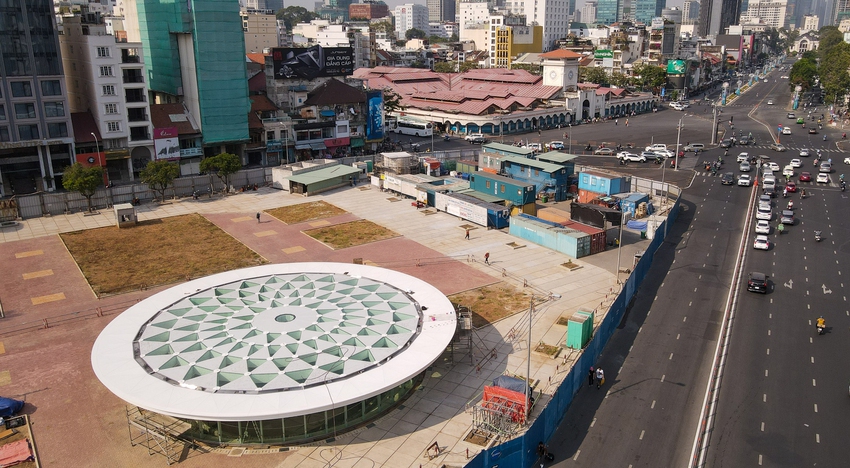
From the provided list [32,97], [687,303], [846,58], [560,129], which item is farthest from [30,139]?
[846,58]

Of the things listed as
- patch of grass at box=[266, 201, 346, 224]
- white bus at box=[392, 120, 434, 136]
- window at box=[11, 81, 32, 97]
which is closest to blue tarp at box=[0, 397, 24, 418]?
patch of grass at box=[266, 201, 346, 224]

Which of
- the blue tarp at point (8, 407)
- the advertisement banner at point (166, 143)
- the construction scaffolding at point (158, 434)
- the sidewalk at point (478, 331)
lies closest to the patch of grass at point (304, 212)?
the sidewalk at point (478, 331)

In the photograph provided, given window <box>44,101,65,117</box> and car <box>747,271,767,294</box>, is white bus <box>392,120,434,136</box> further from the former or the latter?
car <box>747,271,767,294</box>

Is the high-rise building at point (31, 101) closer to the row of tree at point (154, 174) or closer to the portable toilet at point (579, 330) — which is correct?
the row of tree at point (154, 174)

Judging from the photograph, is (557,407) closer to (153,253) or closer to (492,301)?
(492,301)

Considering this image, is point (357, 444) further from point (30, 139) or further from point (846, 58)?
point (846, 58)
